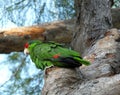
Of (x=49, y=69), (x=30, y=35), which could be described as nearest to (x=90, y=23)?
(x=30, y=35)

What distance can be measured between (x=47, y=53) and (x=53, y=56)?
0.12 ft

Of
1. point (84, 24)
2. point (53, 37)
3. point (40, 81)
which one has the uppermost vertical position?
point (84, 24)

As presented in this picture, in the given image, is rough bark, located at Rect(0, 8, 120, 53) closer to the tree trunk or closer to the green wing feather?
the tree trunk

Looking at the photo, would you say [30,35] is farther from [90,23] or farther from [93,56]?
[93,56]

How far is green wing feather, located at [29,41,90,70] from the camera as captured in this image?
3.84 feet

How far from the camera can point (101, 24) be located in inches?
67.9

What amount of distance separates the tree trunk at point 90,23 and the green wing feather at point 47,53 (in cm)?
47

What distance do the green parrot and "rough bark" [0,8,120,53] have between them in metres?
0.63

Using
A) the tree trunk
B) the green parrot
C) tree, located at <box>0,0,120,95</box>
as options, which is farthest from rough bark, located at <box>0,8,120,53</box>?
the green parrot

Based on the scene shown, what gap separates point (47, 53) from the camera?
1209 millimetres

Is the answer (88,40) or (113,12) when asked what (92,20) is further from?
(113,12)

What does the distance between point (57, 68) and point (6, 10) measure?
49.1 inches

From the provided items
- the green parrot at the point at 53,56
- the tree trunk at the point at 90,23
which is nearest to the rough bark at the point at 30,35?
the tree trunk at the point at 90,23

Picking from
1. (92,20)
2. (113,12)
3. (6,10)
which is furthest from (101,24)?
(6,10)
